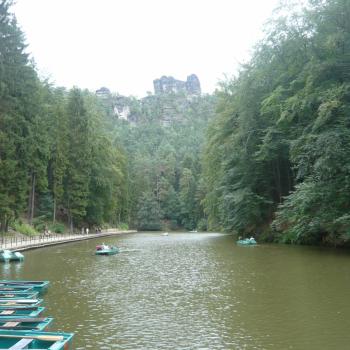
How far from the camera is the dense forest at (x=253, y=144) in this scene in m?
24.3

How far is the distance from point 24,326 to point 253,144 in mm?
31580

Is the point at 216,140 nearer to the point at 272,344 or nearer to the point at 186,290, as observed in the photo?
the point at 186,290

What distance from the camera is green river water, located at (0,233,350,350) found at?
9.46m

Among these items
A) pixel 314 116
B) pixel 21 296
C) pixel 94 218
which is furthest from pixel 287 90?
pixel 94 218

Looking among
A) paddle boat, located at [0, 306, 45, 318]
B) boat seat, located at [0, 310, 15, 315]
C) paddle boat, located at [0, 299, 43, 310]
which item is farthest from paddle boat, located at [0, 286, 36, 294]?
boat seat, located at [0, 310, 15, 315]

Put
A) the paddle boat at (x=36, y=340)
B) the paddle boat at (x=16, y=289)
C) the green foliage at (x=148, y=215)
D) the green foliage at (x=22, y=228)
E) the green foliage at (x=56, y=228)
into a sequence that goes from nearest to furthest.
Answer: the paddle boat at (x=36, y=340) → the paddle boat at (x=16, y=289) → the green foliage at (x=22, y=228) → the green foliage at (x=56, y=228) → the green foliage at (x=148, y=215)

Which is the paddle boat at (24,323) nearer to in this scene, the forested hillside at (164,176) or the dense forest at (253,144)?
the dense forest at (253,144)

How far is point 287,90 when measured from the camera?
29.6m

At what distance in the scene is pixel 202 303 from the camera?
43.3 ft

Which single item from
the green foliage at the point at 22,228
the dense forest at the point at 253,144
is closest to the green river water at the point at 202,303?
the dense forest at the point at 253,144

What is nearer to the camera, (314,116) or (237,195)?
(314,116)

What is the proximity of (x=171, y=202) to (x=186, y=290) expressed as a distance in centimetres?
A: 9427

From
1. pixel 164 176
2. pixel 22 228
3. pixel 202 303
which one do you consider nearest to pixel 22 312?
pixel 202 303

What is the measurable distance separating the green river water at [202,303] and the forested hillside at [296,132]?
4374mm
